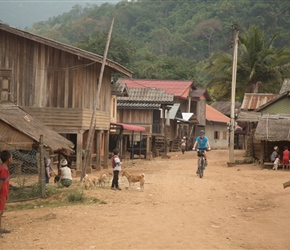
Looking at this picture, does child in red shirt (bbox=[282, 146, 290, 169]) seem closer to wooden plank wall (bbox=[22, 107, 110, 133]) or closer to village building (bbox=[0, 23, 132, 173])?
village building (bbox=[0, 23, 132, 173])

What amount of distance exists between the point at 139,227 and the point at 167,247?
66.5 inches

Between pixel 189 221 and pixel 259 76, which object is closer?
pixel 189 221

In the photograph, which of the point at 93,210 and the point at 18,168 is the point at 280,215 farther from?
the point at 18,168

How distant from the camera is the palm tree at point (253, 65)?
4172 cm

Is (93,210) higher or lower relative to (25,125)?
lower

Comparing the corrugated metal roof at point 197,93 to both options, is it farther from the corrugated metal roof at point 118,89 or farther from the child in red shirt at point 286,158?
the child in red shirt at point 286,158

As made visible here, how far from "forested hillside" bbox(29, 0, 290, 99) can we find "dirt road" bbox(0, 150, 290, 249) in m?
44.6

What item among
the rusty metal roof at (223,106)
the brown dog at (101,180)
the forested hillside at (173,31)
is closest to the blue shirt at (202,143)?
the brown dog at (101,180)

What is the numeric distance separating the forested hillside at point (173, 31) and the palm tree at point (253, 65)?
1881 centimetres

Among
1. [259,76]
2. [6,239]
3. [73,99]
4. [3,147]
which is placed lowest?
[6,239]

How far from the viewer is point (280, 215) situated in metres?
13.6

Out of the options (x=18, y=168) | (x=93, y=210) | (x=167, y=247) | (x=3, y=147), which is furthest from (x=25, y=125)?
(x=167, y=247)

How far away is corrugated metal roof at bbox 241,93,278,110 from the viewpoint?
36812 millimetres

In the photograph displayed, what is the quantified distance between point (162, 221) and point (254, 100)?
27.0 metres
